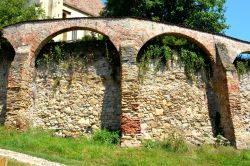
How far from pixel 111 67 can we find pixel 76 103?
6.74 ft

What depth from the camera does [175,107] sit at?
667 inches

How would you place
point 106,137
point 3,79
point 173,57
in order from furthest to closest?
point 3,79, point 173,57, point 106,137

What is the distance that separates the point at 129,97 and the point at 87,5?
71.0 ft

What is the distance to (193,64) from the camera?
1766 centimetres

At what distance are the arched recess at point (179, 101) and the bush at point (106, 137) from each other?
4.04 feet

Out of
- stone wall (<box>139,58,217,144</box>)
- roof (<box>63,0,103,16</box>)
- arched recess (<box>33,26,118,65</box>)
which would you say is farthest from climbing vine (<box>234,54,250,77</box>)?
roof (<box>63,0,103,16</box>)

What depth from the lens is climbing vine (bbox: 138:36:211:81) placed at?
17.1 metres

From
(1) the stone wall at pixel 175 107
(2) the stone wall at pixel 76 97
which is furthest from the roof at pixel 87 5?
(1) the stone wall at pixel 175 107

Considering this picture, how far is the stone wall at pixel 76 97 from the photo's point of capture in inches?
653

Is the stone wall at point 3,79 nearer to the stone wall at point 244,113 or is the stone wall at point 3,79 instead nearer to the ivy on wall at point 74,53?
the ivy on wall at point 74,53

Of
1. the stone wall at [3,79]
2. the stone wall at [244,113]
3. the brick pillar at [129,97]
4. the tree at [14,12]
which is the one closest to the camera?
the brick pillar at [129,97]

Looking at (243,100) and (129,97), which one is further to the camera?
(243,100)

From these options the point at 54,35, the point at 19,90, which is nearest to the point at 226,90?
the point at 54,35

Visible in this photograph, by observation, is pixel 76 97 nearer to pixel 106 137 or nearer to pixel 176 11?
pixel 106 137
